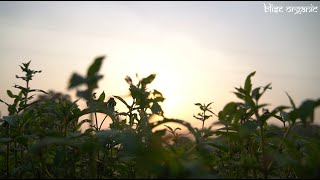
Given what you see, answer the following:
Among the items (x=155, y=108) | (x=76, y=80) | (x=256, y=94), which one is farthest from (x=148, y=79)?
(x=76, y=80)

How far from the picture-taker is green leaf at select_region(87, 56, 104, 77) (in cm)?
215

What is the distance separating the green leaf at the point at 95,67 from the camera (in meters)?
2.15

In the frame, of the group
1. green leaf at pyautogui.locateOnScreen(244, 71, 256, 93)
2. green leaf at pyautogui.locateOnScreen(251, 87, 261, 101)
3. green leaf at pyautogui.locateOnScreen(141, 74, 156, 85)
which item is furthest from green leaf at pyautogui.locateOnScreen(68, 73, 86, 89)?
green leaf at pyautogui.locateOnScreen(244, 71, 256, 93)

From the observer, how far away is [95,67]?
216 cm

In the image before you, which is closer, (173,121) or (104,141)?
(173,121)

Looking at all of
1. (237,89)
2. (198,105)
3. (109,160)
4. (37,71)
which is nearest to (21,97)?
(37,71)

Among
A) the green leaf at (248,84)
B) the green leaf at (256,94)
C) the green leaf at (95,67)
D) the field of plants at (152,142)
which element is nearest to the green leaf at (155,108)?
the field of plants at (152,142)

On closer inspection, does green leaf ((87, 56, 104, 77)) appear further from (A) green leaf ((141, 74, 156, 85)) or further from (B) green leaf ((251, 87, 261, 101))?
(B) green leaf ((251, 87, 261, 101))

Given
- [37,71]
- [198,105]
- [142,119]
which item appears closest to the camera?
[142,119]

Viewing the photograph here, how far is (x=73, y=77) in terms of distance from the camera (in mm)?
2055

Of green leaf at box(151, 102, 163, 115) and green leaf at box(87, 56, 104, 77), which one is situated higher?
green leaf at box(87, 56, 104, 77)

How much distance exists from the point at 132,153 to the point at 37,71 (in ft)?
9.01

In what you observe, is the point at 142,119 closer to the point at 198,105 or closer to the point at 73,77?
the point at 73,77

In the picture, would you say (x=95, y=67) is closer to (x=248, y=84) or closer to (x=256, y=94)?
(x=256, y=94)
